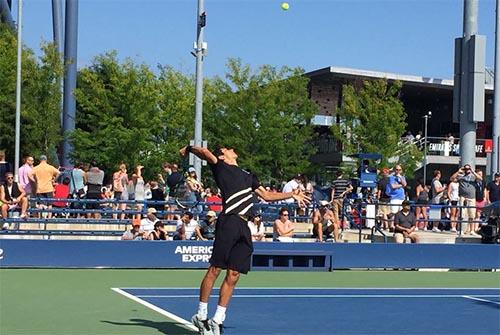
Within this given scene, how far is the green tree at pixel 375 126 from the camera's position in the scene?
46062mm

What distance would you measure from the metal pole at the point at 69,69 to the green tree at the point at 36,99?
426mm

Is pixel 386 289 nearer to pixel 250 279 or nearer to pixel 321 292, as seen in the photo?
pixel 321 292

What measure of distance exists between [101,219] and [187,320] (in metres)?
10.4

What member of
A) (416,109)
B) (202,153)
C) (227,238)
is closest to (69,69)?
(202,153)

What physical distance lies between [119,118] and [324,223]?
707 inches

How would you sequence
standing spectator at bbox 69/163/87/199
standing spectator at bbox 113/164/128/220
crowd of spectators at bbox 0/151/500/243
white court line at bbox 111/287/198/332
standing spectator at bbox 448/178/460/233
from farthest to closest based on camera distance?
1. standing spectator at bbox 448/178/460/233
2. standing spectator at bbox 69/163/87/199
3. standing spectator at bbox 113/164/128/220
4. crowd of spectators at bbox 0/151/500/243
5. white court line at bbox 111/287/198/332

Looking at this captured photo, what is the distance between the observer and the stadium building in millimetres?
53562

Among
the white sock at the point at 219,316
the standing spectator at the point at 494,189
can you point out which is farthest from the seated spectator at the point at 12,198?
the white sock at the point at 219,316

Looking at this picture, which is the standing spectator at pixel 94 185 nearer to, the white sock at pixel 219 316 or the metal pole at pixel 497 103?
the metal pole at pixel 497 103

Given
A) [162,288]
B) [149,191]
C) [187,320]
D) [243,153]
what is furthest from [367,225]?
[243,153]

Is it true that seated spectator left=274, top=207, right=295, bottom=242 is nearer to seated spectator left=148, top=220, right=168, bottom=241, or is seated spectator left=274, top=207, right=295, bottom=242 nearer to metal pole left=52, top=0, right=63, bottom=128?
seated spectator left=148, top=220, right=168, bottom=241

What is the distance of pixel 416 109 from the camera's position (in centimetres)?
6662

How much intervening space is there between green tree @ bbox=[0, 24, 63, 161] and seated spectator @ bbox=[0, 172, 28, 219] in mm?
17333

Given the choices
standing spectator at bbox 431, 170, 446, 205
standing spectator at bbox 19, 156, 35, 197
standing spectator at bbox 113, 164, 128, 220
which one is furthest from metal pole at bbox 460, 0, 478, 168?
standing spectator at bbox 19, 156, 35, 197
